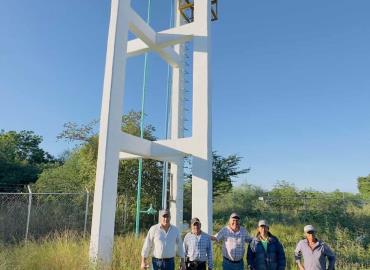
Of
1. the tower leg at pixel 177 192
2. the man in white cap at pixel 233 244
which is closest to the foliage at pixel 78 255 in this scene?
the tower leg at pixel 177 192

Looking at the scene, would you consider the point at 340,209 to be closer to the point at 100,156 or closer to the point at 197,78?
the point at 197,78

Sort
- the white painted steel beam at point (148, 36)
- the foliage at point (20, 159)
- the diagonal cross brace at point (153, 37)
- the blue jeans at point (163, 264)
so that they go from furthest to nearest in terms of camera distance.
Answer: the foliage at point (20, 159)
the diagonal cross brace at point (153, 37)
the white painted steel beam at point (148, 36)
the blue jeans at point (163, 264)

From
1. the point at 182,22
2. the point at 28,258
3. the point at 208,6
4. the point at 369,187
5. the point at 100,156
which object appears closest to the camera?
the point at 28,258

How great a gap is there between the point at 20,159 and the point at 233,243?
29.9m

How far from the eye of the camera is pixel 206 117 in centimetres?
935

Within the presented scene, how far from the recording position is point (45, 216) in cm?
1380

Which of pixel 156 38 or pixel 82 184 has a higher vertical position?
pixel 156 38

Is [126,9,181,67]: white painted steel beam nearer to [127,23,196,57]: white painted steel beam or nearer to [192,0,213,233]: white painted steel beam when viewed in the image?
[127,23,196,57]: white painted steel beam

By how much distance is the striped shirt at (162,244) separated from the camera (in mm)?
5648

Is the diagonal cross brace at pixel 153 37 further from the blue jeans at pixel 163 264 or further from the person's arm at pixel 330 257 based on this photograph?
the person's arm at pixel 330 257

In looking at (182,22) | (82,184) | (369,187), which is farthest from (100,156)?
(369,187)

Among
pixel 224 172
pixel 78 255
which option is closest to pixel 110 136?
pixel 78 255

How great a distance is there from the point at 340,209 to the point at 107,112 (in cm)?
1536

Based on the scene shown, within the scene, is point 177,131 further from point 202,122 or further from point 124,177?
point 124,177
